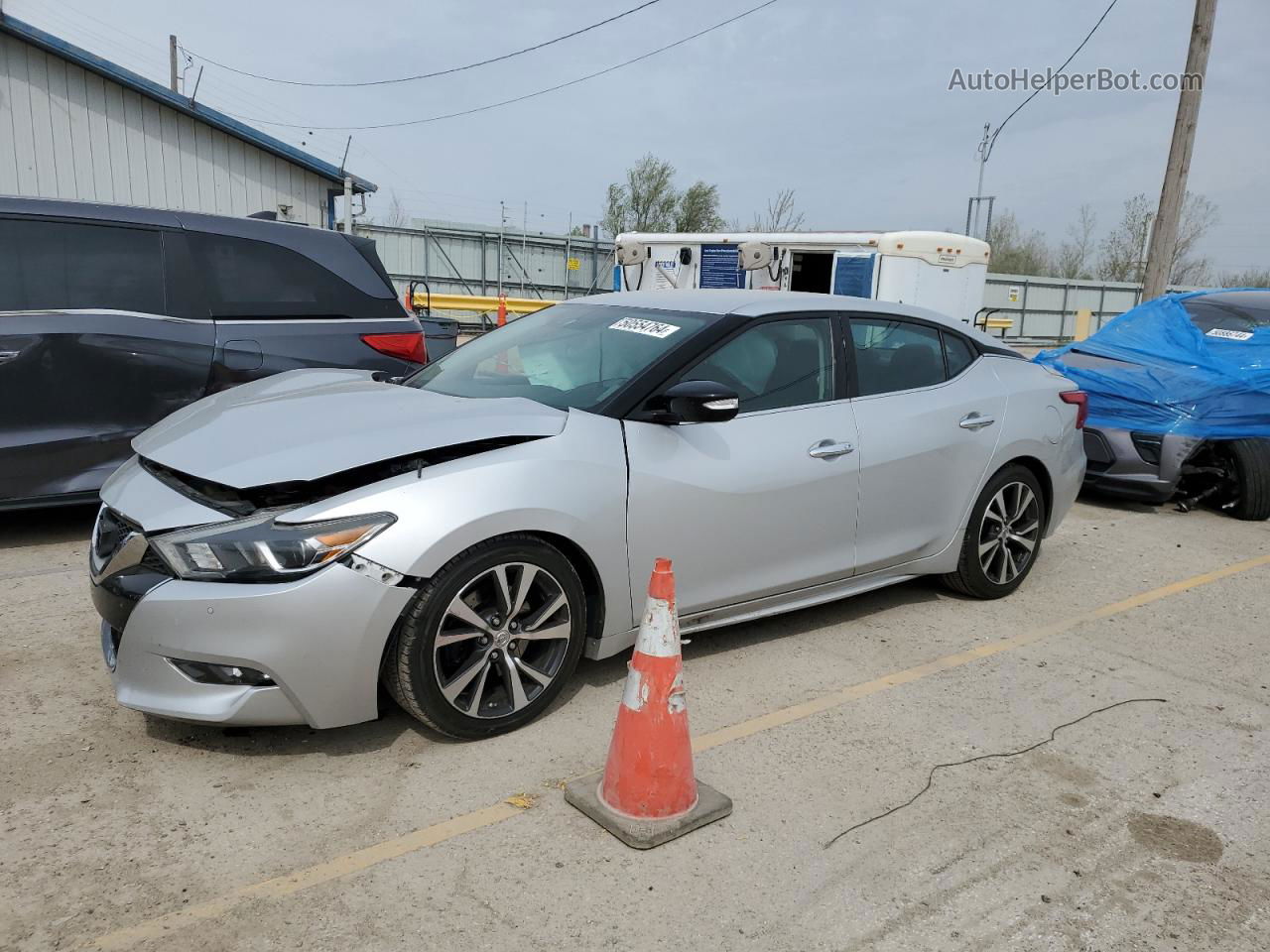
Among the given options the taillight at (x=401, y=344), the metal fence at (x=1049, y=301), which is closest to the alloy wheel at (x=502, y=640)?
the taillight at (x=401, y=344)

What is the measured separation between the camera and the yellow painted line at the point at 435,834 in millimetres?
2375

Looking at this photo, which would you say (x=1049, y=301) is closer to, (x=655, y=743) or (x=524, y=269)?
(x=524, y=269)

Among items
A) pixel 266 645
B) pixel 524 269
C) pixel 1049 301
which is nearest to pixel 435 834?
pixel 266 645

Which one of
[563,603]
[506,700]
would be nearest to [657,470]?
[563,603]

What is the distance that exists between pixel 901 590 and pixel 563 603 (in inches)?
101

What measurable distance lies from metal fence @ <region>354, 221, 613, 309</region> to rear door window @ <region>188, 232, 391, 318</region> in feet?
67.5

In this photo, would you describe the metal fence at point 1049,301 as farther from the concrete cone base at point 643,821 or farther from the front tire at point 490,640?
the concrete cone base at point 643,821

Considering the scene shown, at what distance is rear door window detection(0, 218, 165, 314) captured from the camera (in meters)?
5.02

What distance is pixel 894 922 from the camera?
250cm

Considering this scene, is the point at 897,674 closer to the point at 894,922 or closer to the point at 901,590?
the point at 901,590

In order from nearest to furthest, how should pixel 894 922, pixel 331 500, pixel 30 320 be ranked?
pixel 894 922, pixel 331 500, pixel 30 320

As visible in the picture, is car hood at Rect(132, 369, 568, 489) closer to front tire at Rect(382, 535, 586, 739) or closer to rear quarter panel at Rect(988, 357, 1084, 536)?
front tire at Rect(382, 535, 586, 739)

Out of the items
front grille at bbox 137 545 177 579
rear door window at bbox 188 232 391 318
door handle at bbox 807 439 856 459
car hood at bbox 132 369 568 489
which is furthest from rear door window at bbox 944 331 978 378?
front grille at bbox 137 545 177 579

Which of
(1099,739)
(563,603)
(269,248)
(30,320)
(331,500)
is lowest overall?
(1099,739)
